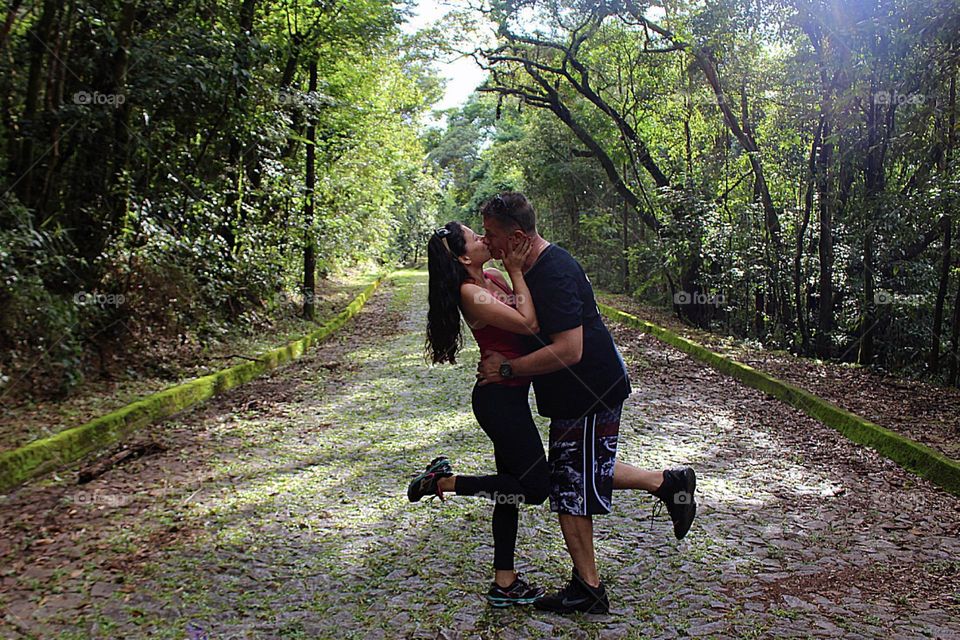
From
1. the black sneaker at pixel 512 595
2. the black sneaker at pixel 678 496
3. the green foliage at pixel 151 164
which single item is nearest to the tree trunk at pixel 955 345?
the black sneaker at pixel 678 496

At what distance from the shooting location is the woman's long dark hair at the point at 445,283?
360 centimetres

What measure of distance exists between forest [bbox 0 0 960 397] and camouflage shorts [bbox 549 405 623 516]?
5.34 meters

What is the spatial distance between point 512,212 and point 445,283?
451 mm

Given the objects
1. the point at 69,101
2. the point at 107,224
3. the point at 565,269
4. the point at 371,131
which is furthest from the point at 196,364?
the point at 371,131

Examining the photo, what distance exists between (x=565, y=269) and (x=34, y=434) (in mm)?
4846

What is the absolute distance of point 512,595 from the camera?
3.74 meters

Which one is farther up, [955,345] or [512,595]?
[955,345]

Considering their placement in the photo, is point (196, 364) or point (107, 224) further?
point (196, 364)

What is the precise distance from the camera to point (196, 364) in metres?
9.86

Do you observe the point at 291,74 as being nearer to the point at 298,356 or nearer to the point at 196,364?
the point at 298,356

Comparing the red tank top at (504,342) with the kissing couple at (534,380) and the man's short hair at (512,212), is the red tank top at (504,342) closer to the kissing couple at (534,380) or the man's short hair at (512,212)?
the kissing couple at (534,380)

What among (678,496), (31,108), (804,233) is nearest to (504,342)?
(678,496)

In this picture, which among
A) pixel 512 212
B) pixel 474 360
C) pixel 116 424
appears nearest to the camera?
pixel 512 212

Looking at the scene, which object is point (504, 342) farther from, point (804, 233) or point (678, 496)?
point (804, 233)
